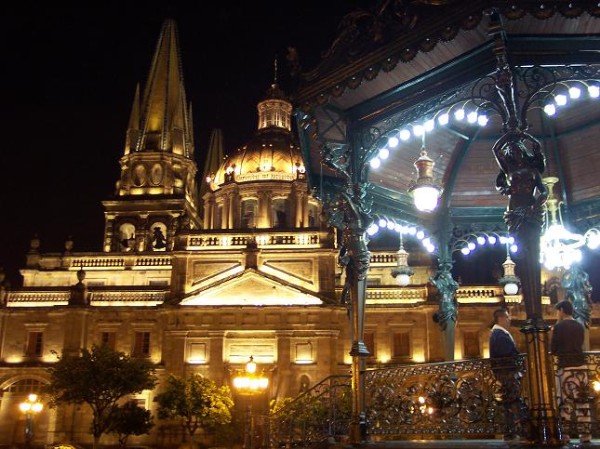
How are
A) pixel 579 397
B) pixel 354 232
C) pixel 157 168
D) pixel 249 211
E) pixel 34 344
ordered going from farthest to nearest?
pixel 157 168 < pixel 249 211 < pixel 34 344 < pixel 354 232 < pixel 579 397

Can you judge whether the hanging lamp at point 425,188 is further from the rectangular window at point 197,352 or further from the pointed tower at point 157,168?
the pointed tower at point 157,168

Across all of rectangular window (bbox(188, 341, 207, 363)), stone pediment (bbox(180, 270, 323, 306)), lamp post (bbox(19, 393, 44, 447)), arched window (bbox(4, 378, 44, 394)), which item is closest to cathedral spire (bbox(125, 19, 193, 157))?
stone pediment (bbox(180, 270, 323, 306))

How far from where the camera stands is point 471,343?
3875 cm

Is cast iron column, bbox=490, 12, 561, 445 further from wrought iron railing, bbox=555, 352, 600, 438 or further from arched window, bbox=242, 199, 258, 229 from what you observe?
arched window, bbox=242, 199, 258, 229

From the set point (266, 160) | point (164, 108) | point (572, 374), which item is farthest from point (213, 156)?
point (572, 374)

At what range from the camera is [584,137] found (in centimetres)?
1266

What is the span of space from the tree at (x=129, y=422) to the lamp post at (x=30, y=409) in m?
4.55

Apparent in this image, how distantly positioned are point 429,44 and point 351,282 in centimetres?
362

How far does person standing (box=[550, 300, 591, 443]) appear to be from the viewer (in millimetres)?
7414

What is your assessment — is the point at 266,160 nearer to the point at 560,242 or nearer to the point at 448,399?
the point at 560,242

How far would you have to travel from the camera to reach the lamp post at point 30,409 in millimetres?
35031

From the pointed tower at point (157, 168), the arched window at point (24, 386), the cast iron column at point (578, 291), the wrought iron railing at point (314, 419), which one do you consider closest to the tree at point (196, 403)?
the arched window at point (24, 386)

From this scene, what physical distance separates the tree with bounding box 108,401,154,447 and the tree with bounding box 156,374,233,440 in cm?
89

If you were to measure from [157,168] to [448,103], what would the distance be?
1810 inches
